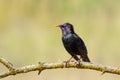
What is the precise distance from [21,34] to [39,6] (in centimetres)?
218

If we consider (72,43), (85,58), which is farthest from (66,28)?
(85,58)

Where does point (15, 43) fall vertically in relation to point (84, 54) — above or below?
below

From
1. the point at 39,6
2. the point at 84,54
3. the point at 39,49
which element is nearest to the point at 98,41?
the point at 39,49

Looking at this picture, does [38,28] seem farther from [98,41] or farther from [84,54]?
[84,54]

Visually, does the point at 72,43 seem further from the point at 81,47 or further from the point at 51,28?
the point at 51,28

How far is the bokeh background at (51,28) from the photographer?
56.9 ft

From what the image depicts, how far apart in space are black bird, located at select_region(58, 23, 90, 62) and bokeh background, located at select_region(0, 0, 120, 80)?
28.7 feet

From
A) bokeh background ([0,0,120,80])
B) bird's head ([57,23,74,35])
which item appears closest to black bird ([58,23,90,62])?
bird's head ([57,23,74,35])

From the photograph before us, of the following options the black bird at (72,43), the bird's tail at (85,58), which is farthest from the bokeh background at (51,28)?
the bird's tail at (85,58)

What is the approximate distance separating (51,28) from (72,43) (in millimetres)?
14868

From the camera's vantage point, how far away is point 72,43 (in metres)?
6.62

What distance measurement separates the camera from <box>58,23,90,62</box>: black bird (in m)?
6.52

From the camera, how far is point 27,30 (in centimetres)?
2053

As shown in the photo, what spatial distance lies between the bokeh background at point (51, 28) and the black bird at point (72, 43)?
874 cm
